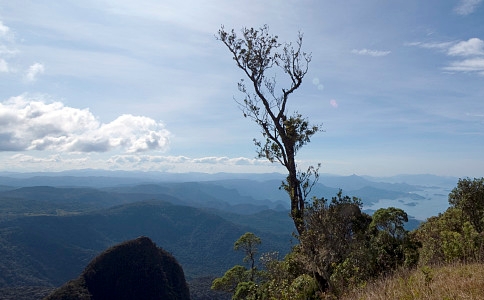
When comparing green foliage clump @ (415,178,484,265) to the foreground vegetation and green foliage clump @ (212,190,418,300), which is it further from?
green foliage clump @ (212,190,418,300)

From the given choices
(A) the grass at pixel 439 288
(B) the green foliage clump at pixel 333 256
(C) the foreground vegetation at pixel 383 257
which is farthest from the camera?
(B) the green foliage clump at pixel 333 256

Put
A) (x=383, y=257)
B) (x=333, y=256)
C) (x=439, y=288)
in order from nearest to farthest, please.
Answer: (x=439, y=288), (x=333, y=256), (x=383, y=257)

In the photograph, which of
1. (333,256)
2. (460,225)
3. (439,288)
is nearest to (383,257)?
(460,225)

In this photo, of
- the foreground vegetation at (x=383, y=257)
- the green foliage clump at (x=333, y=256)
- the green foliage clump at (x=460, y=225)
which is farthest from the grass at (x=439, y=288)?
the green foliage clump at (x=460, y=225)

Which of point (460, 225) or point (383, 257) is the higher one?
point (460, 225)

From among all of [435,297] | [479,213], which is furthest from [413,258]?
[435,297]

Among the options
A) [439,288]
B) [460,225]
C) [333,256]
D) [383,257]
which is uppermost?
[439,288]

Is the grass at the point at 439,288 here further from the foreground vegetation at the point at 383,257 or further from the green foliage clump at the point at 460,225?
the green foliage clump at the point at 460,225

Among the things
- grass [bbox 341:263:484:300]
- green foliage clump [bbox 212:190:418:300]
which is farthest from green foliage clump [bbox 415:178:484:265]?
grass [bbox 341:263:484:300]

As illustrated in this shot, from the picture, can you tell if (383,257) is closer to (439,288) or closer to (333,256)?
(333,256)

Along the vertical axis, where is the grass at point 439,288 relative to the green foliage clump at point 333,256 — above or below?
above

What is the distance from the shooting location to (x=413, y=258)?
1459 centimetres

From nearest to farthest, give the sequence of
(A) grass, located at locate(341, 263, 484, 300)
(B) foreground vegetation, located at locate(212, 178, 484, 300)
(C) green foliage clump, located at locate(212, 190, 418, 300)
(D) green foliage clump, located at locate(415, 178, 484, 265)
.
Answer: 1. (A) grass, located at locate(341, 263, 484, 300)
2. (B) foreground vegetation, located at locate(212, 178, 484, 300)
3. (D) green foliage clump, located at locate(415, 178, 484, 265)
4. (C) green foliage clump, located at locate(212, 190, 418, 300)

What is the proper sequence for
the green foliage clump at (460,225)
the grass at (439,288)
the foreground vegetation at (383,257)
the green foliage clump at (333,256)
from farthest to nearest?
1. the green foliage clump at (333,256)
2. the green foliage clump at (460,225)
3. the foreground vegetation at (383,257)
4. the grass at (439,288)
